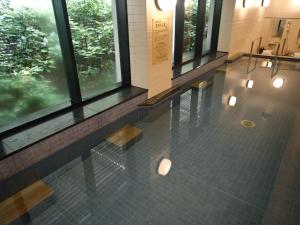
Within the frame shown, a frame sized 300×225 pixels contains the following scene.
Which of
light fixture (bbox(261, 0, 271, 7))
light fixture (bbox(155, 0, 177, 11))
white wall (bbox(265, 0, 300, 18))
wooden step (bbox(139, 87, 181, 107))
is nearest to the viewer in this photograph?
light fixture (bbox(155, 0, 177, 11))

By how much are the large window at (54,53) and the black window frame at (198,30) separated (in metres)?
1.31

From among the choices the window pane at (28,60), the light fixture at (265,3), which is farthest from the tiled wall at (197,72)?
the light fixture at (265,3)

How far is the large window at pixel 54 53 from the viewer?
5.82 feet

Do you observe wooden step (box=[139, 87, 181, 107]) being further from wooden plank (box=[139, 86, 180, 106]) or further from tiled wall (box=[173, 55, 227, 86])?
tiled wall (box=[173, 55, 227, 86])

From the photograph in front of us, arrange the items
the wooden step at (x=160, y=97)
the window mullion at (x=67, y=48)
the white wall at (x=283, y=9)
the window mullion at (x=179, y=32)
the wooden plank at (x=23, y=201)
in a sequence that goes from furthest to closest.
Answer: the white wall at (x=283, y=9) < the window mullion at (x=179, y=32) < the wooden step at (x=160, y=97) < the window mullion at (x=67, y=48) < the wooden plank at (x=23, y=201)

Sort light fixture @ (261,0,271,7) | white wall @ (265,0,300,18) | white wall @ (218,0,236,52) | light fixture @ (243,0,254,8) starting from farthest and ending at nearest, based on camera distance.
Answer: white wall @ (265,0,300,18)
light fixture @ (261,0,271,7)
light fixture @ (243,0,254,8)
white wall @ (218,0,236,52)

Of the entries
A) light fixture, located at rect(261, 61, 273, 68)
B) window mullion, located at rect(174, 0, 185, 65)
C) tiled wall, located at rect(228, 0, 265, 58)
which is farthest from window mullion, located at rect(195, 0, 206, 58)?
light fixture, located at rect(261, 61, 273, 68)

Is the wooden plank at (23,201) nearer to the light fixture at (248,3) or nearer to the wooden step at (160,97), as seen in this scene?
the wooden step at (160,97)

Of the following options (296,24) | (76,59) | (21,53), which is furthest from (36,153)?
(296,24)

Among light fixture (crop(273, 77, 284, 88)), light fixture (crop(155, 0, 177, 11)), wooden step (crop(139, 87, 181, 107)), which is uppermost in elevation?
light fixture (crop(155, 0, 177, 11))

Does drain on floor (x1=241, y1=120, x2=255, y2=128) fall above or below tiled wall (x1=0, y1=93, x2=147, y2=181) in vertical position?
below

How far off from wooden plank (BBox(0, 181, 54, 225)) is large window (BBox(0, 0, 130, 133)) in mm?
632

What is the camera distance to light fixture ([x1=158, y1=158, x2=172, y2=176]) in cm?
170

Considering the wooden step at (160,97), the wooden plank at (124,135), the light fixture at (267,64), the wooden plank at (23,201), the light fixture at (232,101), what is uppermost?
the light fixture at (267,64)
